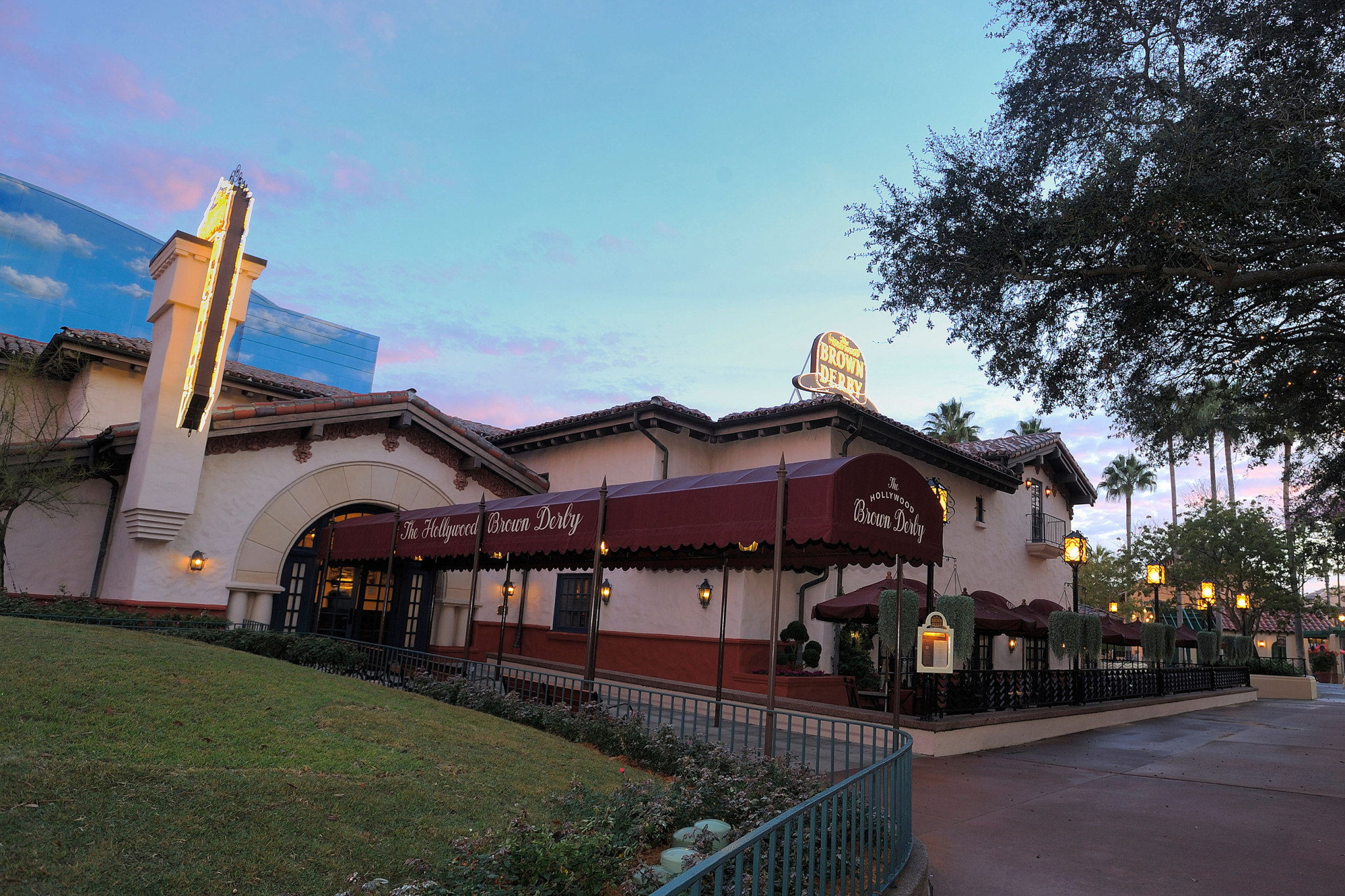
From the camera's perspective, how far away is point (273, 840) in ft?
16.1

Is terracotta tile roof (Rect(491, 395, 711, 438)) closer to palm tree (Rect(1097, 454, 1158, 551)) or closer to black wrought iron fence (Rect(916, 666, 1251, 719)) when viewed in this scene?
black wrought iron fence (Rect(916, 666, 1251, 719))

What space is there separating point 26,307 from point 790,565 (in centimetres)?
6074

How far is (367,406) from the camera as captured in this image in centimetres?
1747

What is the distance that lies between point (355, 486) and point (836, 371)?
12723 mm

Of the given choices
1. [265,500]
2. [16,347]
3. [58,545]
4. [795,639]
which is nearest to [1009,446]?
[795,639]

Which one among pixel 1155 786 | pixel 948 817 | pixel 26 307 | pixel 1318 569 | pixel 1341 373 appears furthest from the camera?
pixel 26 307

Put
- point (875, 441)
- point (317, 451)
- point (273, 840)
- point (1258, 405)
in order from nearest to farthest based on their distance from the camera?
point (273, 840)
point (1258, 405)
point (317, 451)
point (875, 441)

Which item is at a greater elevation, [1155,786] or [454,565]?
[454,565]

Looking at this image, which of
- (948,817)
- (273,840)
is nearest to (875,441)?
(948,817)

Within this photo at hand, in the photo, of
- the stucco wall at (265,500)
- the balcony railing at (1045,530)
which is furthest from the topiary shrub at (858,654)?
the balcony railing at (1045,530)

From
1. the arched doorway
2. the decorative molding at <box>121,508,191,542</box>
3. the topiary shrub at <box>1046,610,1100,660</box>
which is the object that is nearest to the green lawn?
the decorative molding at <box>121,508,191,542</box>

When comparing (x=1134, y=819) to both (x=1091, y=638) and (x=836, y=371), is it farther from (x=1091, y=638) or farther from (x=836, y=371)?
(x=836, y=371)

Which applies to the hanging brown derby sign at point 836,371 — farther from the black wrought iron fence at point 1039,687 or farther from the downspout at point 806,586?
the black wrought iron fence at point 1039,687

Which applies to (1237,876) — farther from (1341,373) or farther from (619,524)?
(1341,373)
